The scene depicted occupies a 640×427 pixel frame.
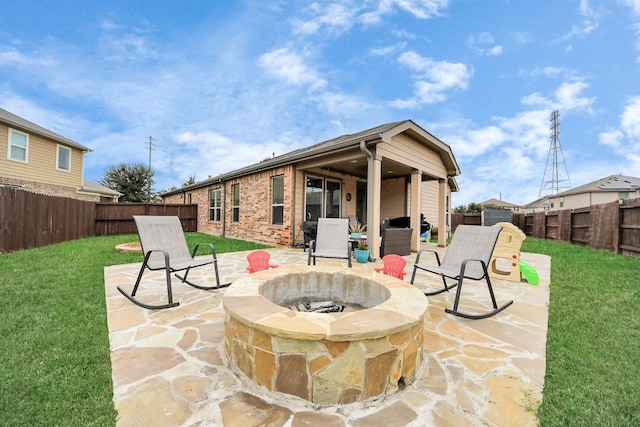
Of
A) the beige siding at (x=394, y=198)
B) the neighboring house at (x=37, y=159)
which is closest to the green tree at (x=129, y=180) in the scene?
the neighboring house at (x=37, y=159)

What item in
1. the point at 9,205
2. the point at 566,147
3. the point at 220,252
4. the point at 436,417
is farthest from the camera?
the point at 566,147

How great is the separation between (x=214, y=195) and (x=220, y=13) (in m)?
7.53

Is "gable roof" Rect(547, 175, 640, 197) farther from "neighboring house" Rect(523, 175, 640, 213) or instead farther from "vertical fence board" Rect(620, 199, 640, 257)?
"vertical fence board" Rect(620, 199, 640, 257)

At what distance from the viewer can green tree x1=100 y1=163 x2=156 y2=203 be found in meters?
24.1

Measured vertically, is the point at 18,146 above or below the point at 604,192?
above

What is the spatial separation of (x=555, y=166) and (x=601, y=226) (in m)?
29.1

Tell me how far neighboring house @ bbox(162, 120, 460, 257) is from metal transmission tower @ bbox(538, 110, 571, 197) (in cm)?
2744

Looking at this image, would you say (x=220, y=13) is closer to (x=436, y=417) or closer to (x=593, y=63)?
(x=436, y=417)

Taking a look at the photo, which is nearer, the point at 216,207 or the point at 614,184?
the point at 216,207

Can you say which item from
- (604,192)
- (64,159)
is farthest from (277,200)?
(604,192)

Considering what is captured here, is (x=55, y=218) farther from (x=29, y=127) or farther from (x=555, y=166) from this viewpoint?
(x=555, y=166)

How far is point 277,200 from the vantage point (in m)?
8.79

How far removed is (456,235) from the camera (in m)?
3.88

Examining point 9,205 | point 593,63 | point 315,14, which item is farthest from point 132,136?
point 593,63
